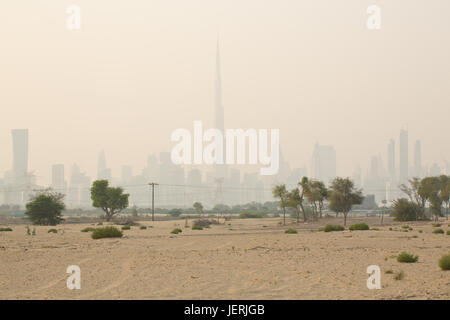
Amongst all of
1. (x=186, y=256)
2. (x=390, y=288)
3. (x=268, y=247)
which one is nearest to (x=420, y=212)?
(x=268, y=247)

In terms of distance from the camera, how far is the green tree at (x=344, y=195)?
79.6 meters

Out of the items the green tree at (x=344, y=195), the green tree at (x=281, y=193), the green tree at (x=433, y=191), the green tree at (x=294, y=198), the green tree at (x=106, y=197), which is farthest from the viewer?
the green tree at (x=106, y=197)

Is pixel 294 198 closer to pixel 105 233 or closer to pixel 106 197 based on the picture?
pixel 106 197

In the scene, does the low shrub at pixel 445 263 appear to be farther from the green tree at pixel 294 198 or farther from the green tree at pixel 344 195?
the green tree at pixel 294 198

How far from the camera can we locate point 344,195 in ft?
264

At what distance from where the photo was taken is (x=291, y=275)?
65.0 ft

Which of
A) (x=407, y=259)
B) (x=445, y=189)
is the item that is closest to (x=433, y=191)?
(x=445, y=189)

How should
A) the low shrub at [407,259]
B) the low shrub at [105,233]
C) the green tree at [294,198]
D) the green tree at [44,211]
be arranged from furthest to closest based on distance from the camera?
the green tree at [294,198], the green tree at [44,211], the low shrub at [105,233], the low shrub at [407,259]

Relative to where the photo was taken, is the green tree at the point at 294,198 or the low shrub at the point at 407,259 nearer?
the low shrub at the point at 407,259

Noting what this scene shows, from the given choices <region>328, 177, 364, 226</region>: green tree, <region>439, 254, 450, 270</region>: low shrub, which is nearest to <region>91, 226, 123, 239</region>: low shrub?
<region>439, 254, 450, 270</region>: low shrub

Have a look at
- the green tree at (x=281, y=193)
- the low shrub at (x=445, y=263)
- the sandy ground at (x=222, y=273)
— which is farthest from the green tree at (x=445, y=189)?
the low shrub at (x=445, y=263)
